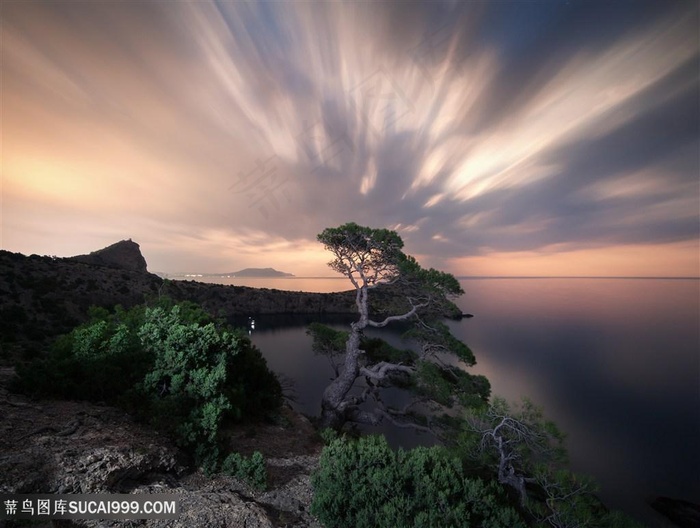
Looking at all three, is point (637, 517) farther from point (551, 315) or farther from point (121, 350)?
point (551, 315)

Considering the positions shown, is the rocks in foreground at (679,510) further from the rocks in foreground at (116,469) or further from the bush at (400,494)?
the rocks in foreground at (116,469)

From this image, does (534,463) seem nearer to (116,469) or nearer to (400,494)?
(400,494)

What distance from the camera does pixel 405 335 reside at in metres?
15.5

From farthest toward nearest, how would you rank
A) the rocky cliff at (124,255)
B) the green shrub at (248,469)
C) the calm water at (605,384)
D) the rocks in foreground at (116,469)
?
the rocky cliff at (124,255) < the calm water at (605,384) < the green shrub at (248,469) < the rocks in foreground at (116,469)

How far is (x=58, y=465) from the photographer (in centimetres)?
494

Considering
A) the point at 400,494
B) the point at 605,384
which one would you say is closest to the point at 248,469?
the point at 400,494

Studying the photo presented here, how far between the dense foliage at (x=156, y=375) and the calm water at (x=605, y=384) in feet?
48.3

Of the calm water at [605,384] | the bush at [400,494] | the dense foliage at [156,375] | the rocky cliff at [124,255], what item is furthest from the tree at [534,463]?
the rocky cliff at [124,255]

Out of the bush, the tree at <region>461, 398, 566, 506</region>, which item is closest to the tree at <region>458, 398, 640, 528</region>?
the tree at <region>461, 398, 566, 506</region>

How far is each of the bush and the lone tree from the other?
7128mm

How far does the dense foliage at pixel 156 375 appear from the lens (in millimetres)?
7051

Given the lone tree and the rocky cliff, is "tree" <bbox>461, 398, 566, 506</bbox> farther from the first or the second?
the rocky cliff

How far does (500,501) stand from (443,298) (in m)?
8.63

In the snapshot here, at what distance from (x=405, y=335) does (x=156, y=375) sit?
11.8 m
